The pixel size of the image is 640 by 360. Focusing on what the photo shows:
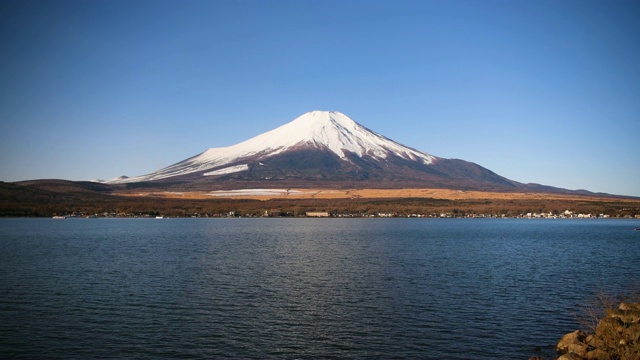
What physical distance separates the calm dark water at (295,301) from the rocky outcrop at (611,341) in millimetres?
1093

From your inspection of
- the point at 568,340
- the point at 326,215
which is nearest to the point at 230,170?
the point at 326,215

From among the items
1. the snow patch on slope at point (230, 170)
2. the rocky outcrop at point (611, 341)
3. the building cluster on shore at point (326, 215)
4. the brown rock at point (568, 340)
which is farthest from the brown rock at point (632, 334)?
the snow patch on slope at point (230, 170)

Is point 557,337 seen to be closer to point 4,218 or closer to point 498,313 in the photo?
point 498,313

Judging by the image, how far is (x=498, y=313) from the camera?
1928cm

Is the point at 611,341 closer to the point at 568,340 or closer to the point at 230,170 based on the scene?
the point at 568,340

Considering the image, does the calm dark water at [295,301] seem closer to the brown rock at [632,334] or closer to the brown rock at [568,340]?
the brown rock at [568,340]

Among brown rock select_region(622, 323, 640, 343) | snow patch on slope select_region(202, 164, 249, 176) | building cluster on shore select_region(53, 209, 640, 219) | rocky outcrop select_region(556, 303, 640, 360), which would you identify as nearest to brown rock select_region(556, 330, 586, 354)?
rocky outcrop select_region(556, 303, 640, 360)

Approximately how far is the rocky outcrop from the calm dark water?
3.59ft

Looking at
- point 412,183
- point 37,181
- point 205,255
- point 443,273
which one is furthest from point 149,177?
point 443,273

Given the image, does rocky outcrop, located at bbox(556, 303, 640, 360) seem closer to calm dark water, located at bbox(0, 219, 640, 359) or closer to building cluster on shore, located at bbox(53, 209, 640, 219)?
calm dark water, located at bbox(0, 219, 640, 359)

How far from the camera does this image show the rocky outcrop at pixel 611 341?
12227 millimetres

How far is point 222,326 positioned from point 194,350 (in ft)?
8.40

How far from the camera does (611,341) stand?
41.3ft

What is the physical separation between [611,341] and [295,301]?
1170cm
